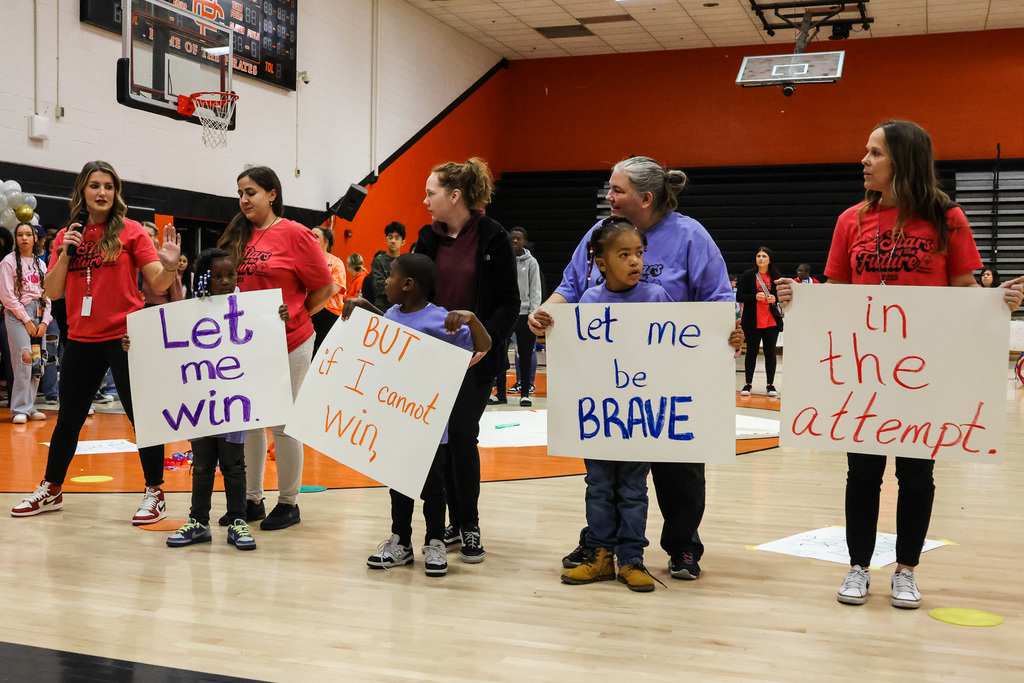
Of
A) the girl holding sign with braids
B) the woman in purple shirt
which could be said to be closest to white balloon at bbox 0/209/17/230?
the woman in purple shirt

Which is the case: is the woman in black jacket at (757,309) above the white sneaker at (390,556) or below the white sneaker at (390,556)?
above

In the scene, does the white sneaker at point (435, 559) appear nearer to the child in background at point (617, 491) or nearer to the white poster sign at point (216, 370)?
the child in background at point (617, 491)

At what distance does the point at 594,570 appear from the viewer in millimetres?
2822

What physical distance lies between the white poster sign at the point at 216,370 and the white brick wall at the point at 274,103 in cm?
476

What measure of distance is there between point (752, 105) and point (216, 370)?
42.3ft

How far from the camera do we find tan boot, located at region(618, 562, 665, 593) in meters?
2.73

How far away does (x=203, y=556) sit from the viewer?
3094mm

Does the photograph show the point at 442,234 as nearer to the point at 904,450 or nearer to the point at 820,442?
the point at 820,442

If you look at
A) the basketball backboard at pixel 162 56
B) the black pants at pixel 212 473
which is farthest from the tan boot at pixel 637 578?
the basketball backboard at pixel 162 56

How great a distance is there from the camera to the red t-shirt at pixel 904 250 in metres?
2.54

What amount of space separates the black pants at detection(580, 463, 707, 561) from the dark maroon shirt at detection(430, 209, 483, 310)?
0.80 meters

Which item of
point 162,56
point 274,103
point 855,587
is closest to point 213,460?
point 855,587

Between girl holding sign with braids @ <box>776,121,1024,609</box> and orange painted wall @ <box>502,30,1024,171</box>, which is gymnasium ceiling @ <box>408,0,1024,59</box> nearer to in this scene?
orange painted wall @ <box>502,30,1024,171</box>

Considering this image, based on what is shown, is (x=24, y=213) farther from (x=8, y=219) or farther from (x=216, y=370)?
(x=216, y=370)
